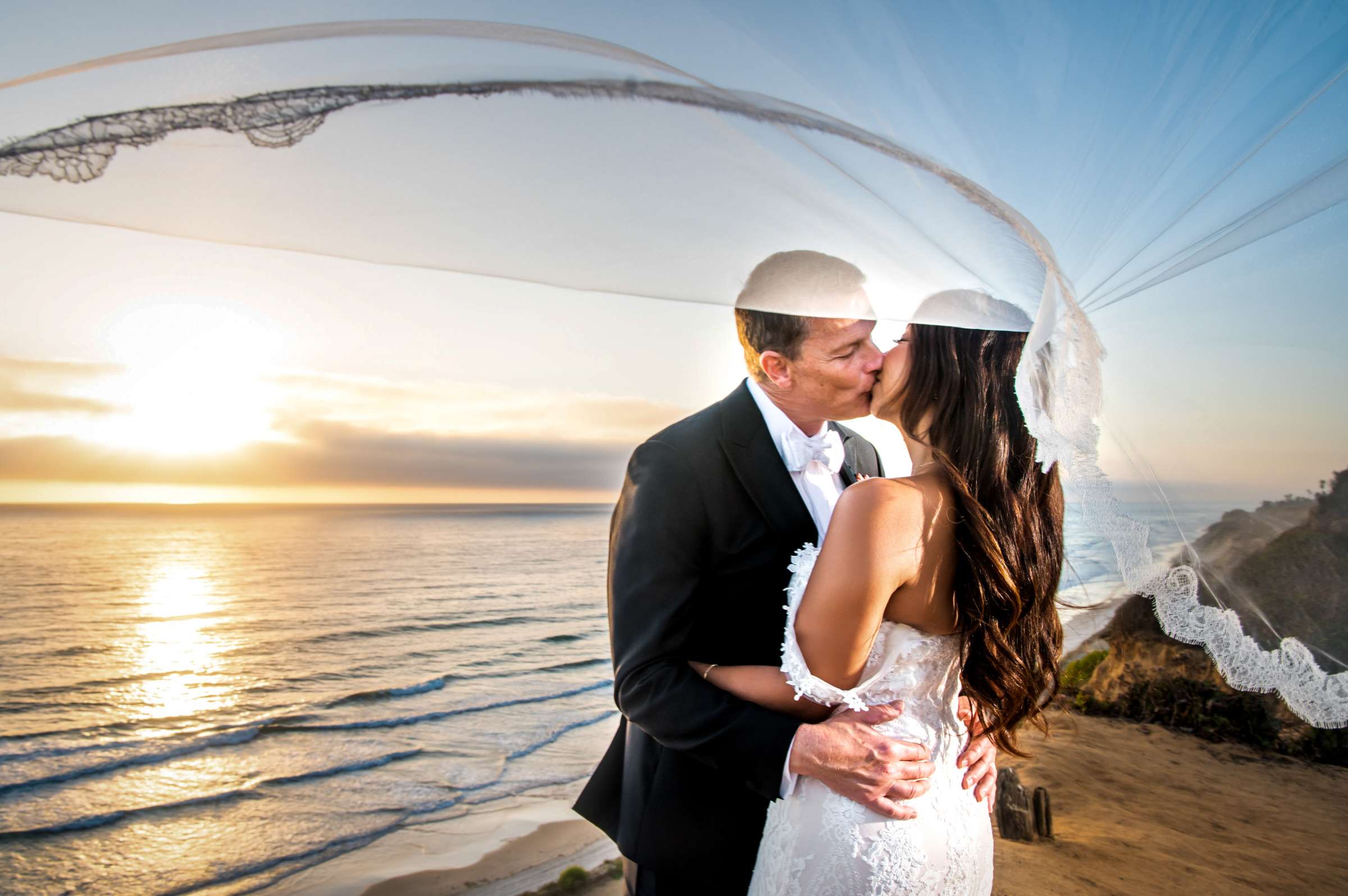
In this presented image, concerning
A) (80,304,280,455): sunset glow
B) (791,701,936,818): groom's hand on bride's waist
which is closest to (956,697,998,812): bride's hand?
(791,701,936,818): groom's hand on bride's waist

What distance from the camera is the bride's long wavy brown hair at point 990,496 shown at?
175 centimetres

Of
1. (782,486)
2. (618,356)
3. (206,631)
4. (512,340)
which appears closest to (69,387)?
(206,631)

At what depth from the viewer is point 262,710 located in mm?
13125

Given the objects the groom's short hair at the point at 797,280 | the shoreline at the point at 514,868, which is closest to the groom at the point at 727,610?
the groom's short hair at the point at 797,280

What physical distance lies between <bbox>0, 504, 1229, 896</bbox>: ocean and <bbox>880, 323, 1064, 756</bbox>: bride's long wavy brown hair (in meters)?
0.15

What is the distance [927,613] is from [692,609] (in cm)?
59

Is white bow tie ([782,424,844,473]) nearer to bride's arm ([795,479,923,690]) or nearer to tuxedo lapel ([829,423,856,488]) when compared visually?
tuxedo lapel ([829,423,856,488])

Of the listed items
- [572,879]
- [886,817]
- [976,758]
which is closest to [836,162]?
[886,817]

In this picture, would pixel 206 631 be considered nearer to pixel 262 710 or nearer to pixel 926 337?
pixel 262 710

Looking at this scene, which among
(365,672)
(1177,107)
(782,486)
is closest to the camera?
(1177,107)

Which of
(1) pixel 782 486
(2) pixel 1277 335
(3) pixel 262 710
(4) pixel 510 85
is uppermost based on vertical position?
(4) pixel 510 85

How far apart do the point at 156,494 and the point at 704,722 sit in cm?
5197

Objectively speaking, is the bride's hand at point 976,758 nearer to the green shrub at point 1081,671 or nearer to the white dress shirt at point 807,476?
the white dress shirt at point 807,476

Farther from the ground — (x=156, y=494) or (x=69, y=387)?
(x=69, y=387)
